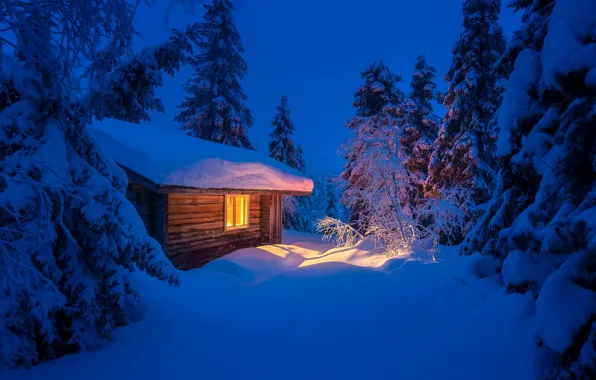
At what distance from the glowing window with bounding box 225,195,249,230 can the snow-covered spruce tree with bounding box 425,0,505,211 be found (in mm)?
9824

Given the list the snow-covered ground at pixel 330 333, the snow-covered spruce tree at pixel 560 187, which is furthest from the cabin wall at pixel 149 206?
the snow-covered spruce tree at pixel 560 187

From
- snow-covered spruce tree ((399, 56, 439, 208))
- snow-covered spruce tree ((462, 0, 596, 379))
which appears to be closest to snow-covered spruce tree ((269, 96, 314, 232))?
snow-covered spruce tree ((399, 56, 439, 208))

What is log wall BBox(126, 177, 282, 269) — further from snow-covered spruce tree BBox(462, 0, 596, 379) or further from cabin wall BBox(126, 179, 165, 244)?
snow-covered spruce tree BBox(462, 0, 596, 379)

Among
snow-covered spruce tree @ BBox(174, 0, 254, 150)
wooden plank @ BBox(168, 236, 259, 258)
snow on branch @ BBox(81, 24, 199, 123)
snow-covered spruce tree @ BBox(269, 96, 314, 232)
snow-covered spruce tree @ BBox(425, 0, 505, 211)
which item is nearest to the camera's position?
snow on branch @ BBox(81, 24, 199, 123)

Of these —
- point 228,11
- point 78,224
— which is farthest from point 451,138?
point 228,11

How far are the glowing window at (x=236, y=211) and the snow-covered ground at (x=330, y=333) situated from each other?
4.71 m

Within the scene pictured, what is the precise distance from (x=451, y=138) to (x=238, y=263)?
40.6ft

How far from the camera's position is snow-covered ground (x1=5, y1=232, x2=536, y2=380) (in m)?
3.67

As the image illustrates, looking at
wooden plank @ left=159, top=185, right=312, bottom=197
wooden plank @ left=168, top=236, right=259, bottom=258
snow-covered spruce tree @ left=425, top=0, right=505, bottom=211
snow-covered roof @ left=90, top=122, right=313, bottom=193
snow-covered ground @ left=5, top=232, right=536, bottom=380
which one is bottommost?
snow-covered ground @ left=5, top=232, right=536, bottom=380

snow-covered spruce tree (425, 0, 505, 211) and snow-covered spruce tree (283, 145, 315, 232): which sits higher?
snow-covered spruce tree (425, 0, 505, 211)

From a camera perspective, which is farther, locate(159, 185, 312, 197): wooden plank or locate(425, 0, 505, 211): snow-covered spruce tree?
locate(425, 0, 505, 211): snow-covered spruce tree

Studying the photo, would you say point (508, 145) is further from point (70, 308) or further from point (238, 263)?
point (238, 263)

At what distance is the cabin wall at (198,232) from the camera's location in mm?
9828

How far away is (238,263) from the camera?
33.8 ft
